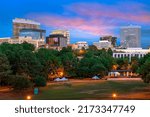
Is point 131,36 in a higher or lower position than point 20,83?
higher

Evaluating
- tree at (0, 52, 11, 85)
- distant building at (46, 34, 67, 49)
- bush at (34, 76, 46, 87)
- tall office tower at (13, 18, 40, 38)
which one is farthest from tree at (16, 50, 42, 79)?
tall office tower at (13, 18, 40, 38)

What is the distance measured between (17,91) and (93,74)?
16853 millimetres

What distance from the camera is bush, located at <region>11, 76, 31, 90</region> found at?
2203 cm

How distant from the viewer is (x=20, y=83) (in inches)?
871

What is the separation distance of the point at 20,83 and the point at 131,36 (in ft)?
426

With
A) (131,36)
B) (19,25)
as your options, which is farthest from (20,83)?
(131,36)

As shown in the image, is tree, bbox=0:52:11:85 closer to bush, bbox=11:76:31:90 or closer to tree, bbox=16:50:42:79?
tree, bbox=16:50:42:79

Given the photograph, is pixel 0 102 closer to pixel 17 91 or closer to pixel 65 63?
pixel 17 91

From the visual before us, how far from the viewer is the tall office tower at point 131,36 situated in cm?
14512

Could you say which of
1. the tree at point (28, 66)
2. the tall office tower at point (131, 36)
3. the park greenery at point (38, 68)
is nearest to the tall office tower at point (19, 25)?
the tall office tower at point (131, 36)

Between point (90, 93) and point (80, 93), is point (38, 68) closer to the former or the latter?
point (80, 93)

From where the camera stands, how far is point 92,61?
132 feet

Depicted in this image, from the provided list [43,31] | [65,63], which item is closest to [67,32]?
[43,31]

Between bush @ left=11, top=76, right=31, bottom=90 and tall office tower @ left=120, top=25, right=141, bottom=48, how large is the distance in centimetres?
12563
